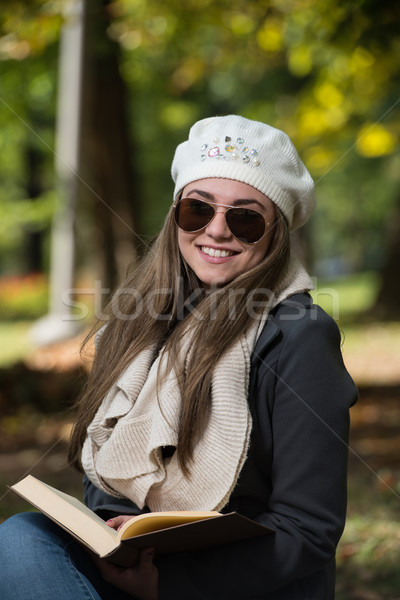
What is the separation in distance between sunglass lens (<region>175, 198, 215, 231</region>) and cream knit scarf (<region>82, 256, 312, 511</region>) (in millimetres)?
284

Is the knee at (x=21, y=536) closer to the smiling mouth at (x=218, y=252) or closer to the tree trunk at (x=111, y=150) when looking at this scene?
the smiling mouth at (x=218, y=252)

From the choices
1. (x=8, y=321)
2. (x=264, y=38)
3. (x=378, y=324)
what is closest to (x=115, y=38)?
(x=264, y=38)

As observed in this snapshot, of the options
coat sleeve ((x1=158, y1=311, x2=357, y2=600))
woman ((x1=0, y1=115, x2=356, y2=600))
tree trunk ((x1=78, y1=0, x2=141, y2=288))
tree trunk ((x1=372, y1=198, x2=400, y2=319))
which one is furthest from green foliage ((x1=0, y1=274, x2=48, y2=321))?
coat sleeve ((x1=158, y1=311, x2=357, y2=600))

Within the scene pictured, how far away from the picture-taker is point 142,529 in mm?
1584

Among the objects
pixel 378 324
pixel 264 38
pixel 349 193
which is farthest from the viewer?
pixel 349 193

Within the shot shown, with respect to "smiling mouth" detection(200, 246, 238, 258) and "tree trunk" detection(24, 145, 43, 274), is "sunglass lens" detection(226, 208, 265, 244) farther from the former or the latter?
"tree trunk" detection(24, 145, 43, 274)

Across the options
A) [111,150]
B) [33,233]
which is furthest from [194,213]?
[33,233]

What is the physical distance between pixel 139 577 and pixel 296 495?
17.4 inches

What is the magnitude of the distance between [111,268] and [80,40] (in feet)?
8.97

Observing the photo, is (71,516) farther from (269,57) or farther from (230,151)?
(269,57)

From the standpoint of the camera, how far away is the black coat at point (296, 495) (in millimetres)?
1700

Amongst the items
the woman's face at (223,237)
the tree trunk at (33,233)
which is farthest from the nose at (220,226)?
the tree trunk at (33,233)

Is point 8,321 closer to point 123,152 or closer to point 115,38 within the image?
point 123,152

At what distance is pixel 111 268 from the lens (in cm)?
892
